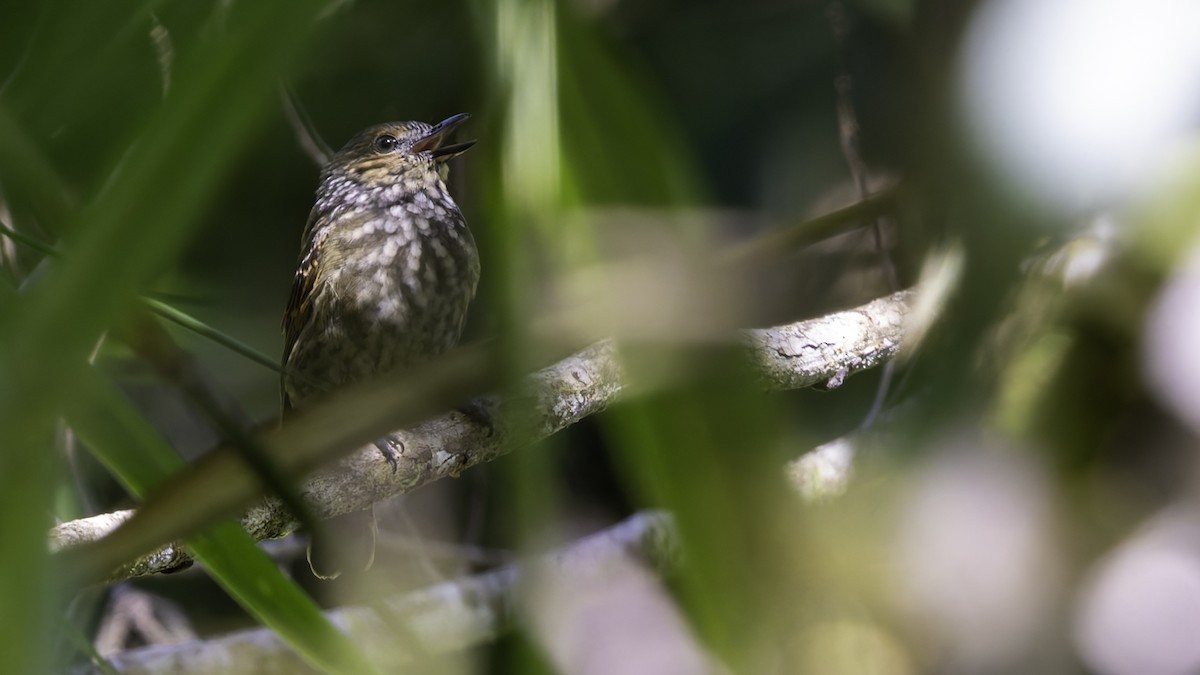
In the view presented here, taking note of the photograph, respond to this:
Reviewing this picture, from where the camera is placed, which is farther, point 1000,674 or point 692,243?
point 1000,674

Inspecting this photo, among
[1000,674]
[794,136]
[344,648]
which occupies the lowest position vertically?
[1000,674]

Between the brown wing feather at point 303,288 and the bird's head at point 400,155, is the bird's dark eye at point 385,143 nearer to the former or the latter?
the bird's head at point 400,155

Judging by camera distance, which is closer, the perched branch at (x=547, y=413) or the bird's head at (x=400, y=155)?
the perched branch at (x=547, y=413)

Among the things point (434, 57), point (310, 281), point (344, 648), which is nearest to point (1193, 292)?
point (434, 57)

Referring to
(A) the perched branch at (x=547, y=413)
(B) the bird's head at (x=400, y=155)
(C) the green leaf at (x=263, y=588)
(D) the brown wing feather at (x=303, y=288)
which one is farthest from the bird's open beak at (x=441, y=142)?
(C) the green leaf at (x=263, y=588)

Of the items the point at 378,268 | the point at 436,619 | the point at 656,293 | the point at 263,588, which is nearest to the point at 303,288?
the point at 378,268

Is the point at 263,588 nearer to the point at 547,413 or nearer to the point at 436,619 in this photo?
the point at 547,413

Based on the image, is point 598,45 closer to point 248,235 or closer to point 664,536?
point 248,235
